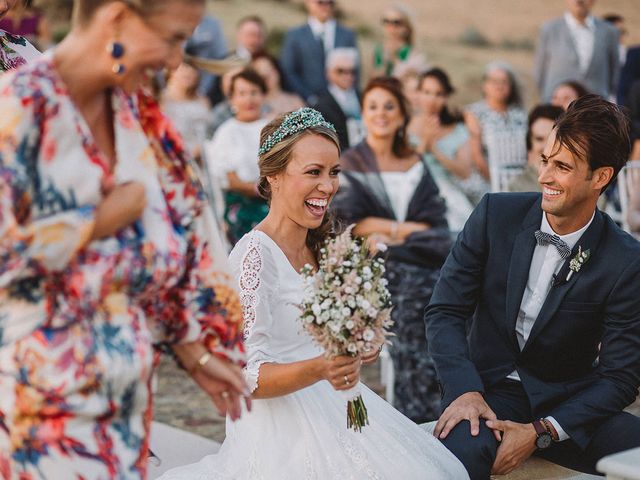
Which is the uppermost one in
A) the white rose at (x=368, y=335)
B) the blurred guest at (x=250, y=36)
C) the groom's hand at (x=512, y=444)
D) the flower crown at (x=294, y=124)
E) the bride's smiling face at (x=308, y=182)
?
the blurred guest at (x=250, y=36)

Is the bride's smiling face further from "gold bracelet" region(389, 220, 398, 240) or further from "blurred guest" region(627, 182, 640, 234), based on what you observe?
"blurred guest" region(627, 182, 640, 234)

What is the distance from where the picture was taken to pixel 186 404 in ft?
19.5

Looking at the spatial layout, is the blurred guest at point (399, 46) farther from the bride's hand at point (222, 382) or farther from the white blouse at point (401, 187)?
the bride's hand at point (222, 382)

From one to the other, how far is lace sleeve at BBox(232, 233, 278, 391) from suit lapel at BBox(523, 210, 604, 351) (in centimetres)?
95

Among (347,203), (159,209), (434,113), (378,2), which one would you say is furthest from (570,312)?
(378,2)

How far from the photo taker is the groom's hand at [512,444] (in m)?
3.37

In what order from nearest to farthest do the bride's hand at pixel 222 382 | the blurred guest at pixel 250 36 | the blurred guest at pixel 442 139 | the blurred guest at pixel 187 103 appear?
the bride's hand at pixel 222 382, the blurred guest at pixel 442 139, the blurred guest at pixel 187 103, the blurred guest at pixel 250 36

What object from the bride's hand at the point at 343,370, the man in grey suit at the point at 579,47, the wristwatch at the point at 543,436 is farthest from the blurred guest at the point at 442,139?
the bride's hand at the point at 343,370

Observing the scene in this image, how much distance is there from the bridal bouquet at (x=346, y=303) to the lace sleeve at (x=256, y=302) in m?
0.41

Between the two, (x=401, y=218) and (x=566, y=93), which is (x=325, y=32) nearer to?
(x=566, y=93)

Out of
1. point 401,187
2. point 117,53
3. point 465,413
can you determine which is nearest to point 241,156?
point 401,187

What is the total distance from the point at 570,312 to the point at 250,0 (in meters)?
9.47

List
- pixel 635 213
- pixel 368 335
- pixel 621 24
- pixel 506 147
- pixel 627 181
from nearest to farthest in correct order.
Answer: pixel 368 335
pixel 635 213
pixel 627 181
pixel 506 147
pixel 621 24

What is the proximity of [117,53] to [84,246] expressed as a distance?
1.32 feet
